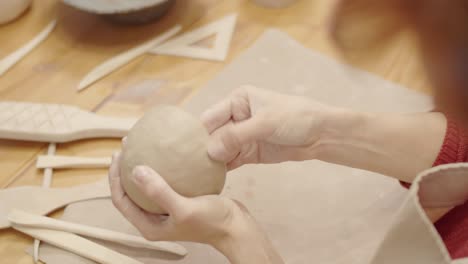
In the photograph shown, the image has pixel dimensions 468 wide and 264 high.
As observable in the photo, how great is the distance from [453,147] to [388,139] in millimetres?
96

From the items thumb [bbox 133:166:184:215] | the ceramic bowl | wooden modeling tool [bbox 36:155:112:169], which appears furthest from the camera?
the ceramic bowl

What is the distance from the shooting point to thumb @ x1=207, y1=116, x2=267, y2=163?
70 centimetres

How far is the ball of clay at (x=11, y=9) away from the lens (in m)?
1.14

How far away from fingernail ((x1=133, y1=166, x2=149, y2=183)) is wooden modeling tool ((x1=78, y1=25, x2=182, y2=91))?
1.46 feet

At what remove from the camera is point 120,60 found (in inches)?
42.6

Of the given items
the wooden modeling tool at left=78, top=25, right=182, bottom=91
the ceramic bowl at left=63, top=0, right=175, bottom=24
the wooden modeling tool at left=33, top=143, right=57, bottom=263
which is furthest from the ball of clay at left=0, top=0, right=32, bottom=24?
the wooden modeling tool at left=33, top=143, right=57, bottom=263

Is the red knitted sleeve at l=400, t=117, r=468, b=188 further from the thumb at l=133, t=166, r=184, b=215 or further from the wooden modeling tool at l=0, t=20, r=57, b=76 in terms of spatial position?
the wooden modeling tool at l=0, t=20, r=57, b=76

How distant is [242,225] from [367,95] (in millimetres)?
470

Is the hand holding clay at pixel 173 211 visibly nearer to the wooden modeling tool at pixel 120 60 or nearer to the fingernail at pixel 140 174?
the fingernail at pixel 140 174

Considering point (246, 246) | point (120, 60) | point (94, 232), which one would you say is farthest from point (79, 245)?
point (120, 60)

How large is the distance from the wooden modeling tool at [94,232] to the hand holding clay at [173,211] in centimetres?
7

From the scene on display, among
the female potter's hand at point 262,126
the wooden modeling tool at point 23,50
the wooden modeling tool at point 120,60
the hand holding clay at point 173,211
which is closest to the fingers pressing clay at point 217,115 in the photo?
the female potter's hand at point 262,126

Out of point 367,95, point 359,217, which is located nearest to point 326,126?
point 359,217

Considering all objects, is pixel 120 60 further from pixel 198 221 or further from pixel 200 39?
pixel 198 221
